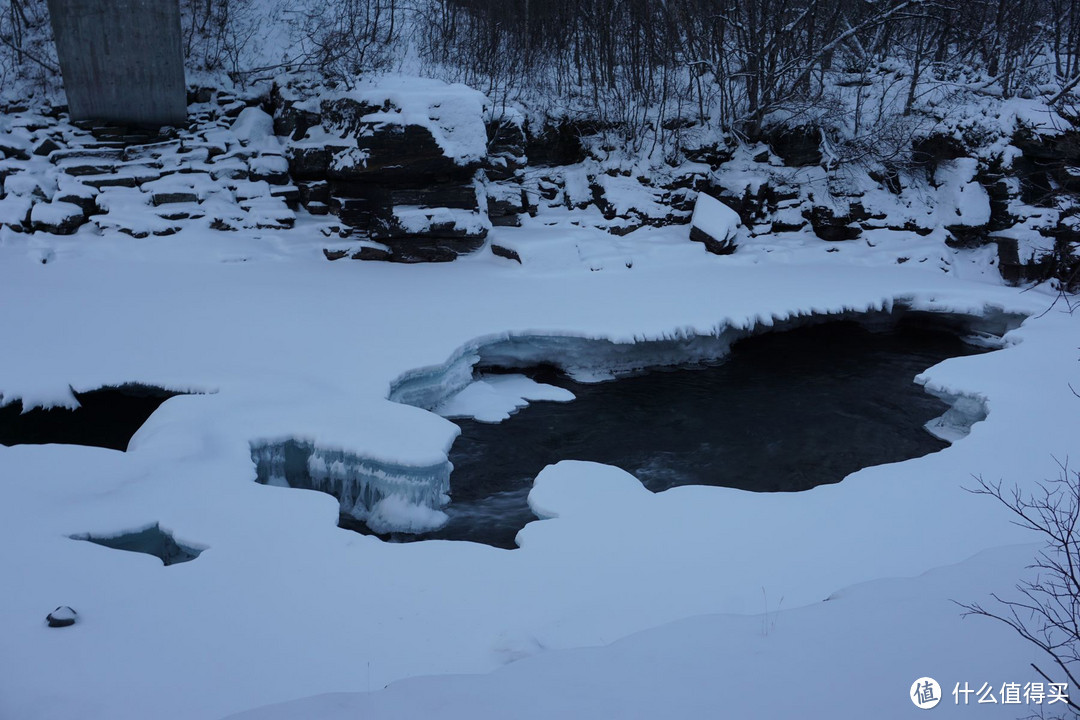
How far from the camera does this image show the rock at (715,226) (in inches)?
485

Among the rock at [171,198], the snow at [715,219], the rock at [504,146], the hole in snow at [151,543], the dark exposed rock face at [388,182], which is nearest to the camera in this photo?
the hole in snow at [151,543]

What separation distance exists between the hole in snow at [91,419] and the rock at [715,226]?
26.9 feet

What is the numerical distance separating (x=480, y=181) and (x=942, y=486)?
26.9 ft

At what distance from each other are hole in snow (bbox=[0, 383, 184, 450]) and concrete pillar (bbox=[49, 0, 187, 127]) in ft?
19.6

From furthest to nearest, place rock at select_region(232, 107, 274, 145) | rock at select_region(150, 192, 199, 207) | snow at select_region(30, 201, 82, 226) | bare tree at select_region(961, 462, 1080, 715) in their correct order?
rock at select_region(232, 107, 274, 145), rock at select_region(150, 192, 199, 207), snow at select_region(30, 201, 82, 226), bare tree at select_region(961, 462, 1080, 715)

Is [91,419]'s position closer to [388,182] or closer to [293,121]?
[388,182]

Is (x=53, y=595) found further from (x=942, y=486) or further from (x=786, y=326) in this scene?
(x=786, y=326)

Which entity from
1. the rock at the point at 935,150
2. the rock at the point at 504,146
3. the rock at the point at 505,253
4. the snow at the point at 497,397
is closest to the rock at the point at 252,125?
the rock at the point at 504,146

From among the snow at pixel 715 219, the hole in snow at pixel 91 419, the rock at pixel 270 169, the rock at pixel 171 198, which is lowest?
the hole in snow at pixel 91 419

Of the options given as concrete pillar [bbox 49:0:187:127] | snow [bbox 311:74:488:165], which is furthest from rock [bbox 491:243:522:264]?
concrete pillar [bbox 49:0:187:127]

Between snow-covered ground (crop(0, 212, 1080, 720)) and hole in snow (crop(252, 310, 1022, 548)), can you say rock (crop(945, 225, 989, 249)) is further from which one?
snow-covered ground (crop(0, 212, 1080, 720))

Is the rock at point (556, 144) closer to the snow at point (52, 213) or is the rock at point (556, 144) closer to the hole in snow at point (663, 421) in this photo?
the hole in snow at point (663, 421)

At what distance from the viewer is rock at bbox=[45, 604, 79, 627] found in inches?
154

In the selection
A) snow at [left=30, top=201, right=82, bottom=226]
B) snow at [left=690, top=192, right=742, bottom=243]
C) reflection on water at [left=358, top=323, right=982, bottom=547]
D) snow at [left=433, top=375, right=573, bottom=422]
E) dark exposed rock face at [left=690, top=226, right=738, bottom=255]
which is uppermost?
snow at [left=30, top=201, right=82, bottom=226]
